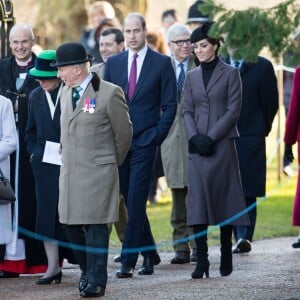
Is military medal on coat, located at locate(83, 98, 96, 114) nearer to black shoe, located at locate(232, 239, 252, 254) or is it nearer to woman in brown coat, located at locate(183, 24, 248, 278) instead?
woman in brown coat, located at locate(183, 24, 248, 278)

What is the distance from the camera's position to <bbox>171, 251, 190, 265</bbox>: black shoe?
12.3 m

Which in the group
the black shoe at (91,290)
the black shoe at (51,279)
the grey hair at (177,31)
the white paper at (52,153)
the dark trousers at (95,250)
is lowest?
the black shoe at (51,279)

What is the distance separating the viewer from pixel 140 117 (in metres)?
11.3

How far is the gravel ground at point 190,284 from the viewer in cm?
977

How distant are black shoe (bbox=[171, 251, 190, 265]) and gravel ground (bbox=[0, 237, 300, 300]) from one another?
0.30ft

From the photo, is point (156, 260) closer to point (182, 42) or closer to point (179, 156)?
point (179, 156)

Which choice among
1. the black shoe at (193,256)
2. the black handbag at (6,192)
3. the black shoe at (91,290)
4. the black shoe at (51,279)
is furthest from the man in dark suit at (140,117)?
the black shoe at (91,290)

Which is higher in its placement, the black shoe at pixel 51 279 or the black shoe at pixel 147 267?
the black shoe at pixel 51 279

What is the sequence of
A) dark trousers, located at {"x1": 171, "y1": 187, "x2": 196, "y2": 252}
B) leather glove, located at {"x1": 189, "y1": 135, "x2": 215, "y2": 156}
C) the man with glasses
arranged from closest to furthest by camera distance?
leather glove, located at {"x1": 189, "y1": 135, "x2": 215, "y2": 156} → the man with glasses → dark trousers, located at {"x1": 171, "y1": 187, "x2": 196, "y2": 252}

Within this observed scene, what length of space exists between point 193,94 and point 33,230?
190cm

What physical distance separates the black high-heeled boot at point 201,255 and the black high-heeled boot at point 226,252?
17cm

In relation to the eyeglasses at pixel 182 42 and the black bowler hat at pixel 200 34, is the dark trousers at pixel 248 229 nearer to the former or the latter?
the eyeglasses at pixel 182 42

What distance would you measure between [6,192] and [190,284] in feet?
5.42

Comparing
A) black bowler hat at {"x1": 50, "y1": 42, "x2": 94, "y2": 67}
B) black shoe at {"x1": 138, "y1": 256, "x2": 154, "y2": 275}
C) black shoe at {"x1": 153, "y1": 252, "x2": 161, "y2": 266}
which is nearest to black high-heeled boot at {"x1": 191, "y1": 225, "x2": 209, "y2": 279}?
black shoe at {"x1": 138, "y1": 256, "x2": 154, "y2": 275}
